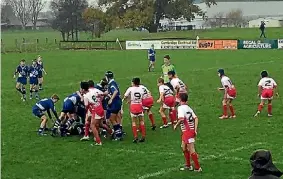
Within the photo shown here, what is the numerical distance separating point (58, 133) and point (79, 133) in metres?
0.71

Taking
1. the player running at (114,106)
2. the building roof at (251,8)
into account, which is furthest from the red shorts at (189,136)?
the building roof at (251,8)

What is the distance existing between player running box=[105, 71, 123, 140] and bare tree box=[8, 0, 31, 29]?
112 m

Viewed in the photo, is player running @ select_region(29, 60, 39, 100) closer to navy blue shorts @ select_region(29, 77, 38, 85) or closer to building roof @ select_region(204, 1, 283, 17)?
navy blue shorts @ select_region(29, 77, 38, 85)

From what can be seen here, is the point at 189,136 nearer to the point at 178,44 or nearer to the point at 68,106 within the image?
the point at 68,106

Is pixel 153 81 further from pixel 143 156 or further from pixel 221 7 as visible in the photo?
pixel 221 7

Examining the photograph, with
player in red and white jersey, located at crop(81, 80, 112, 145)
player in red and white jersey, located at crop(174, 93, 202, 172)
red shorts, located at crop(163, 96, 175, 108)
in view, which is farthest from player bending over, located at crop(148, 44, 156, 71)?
player in red and white jersey, located at crop(174, 93, 202, 172)

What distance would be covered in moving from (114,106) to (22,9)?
382 ft

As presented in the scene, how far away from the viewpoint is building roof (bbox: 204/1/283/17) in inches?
5704

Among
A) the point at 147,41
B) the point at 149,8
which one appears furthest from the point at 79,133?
the point at 149,8

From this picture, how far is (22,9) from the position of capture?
131 metres

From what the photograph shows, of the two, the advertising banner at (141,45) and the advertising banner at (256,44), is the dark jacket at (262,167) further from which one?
the advertising banner at (141,45)

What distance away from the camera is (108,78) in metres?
18.9

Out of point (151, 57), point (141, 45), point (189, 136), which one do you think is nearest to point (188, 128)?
point (189, 136)

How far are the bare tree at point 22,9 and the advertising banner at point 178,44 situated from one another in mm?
65537
